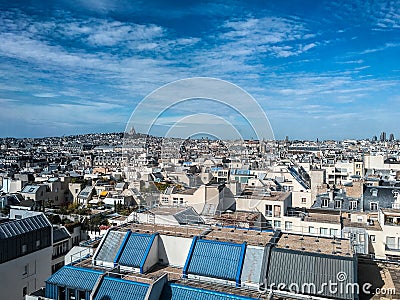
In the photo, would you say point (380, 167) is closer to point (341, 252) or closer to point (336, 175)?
point (336, 175)

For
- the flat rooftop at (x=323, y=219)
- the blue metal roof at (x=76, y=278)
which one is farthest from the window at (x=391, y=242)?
the blue metal roof at (x=76, y=278)

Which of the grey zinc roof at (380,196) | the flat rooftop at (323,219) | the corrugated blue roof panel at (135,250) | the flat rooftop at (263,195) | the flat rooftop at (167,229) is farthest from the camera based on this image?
the flat rooftop at (263,195)

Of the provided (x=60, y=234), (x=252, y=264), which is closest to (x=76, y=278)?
(x=252, y=264)

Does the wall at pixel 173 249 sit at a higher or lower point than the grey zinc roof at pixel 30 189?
lower

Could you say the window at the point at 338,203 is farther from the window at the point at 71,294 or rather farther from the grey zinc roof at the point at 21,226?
the window at the point at 71,294

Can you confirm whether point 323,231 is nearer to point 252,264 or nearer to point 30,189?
point 252,264

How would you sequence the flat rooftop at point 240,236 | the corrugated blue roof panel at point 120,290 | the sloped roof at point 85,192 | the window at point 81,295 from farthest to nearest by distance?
1. the sloped roof at point 85,192
2. the flat rooftop at point 240,236
3. the window at point 81,295
4. the corrugated blue roof panel at point 120,290

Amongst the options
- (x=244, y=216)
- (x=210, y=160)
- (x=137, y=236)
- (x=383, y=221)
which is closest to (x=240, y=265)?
(x=137, y=236)

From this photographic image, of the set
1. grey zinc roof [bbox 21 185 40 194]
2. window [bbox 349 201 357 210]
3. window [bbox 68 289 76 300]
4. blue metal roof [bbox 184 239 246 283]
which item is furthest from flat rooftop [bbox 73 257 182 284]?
grey zinc roof [bbox 21 185 40 194]
